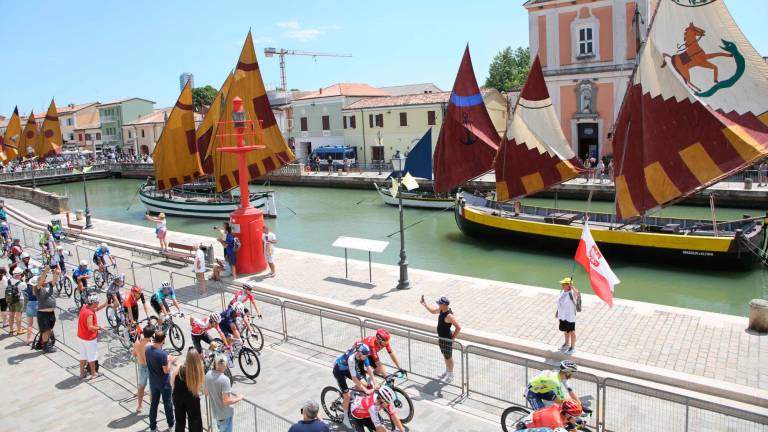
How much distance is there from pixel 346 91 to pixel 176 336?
52530 millimetres

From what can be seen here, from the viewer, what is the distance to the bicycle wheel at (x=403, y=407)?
855cm

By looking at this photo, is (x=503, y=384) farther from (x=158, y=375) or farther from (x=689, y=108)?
(x=689, y=108)

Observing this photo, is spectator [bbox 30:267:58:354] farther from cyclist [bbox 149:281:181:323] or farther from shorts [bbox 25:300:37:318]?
cyclist [bbox 149:281:181:323]

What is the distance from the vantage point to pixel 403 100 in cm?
5550

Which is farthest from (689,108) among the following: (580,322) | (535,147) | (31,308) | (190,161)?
(190,161)

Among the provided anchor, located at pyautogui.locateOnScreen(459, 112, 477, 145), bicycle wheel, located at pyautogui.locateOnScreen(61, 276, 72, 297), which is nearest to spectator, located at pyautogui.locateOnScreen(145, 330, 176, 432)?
bicycle wheel, located at pyautogui.locateOnScreen(61, 276, 72, 297)

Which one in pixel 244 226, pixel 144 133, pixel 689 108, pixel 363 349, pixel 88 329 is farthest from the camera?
pixel 144 133

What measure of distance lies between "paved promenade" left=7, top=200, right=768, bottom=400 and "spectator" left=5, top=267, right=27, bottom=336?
564cm

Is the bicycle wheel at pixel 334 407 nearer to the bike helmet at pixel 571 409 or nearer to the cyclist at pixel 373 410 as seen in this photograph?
the cyclist at pixel 373 410

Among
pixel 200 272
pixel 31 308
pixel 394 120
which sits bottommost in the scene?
pixel 200 272

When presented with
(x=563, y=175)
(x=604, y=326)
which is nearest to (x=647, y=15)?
(x=563, y=175)

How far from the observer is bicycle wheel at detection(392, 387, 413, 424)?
8555 mm

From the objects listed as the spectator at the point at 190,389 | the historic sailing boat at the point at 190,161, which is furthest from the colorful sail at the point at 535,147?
the spectator at the point at 190,389

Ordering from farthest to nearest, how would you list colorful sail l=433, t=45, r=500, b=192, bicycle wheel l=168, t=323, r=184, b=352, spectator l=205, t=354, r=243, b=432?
colorful sail l=433, t=45, r=500, b=192 < bicycle wheel l=168, t=323, r=184, b=352 < spectator l=205, t=354, r=243, b=432
